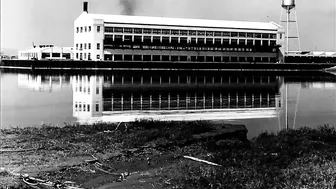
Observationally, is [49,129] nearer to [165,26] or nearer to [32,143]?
[32,143]

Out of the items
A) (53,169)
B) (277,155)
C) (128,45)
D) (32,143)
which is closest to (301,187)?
(277,155)

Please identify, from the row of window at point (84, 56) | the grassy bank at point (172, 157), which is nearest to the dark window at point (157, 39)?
the row of window at point (84, 56)

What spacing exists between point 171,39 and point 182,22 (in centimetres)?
610

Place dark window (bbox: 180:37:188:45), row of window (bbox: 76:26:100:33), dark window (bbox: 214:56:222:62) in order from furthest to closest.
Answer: dark window (bbox: 214:56:222:62) < dark window (bbox: 180:37:188:45) < row of window (bbox: 76:26:100:33)

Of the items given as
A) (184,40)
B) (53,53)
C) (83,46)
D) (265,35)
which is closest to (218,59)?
(184,40)

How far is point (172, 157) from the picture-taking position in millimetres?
11320

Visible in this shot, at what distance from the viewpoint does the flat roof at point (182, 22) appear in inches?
3971

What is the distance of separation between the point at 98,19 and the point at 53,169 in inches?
3522

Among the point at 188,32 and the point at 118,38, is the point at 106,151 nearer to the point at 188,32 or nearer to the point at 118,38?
the point at 118,38

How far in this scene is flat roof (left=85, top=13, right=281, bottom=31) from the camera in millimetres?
100856

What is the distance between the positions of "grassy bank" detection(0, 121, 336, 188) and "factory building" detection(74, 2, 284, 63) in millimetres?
83687

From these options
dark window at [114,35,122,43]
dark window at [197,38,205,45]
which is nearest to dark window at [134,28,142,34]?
dark window at [114,35,122,43]

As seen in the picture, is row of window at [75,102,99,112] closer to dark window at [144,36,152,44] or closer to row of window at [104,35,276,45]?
row of window at [104,35,276,45]

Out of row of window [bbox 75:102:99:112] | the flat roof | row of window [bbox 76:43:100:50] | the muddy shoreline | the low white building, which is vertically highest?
the flat roof
